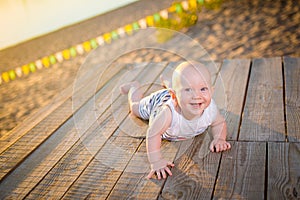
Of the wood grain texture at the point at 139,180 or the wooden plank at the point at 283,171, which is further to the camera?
the wood grain texture at the point at 139,180

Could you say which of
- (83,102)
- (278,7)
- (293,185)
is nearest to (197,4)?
(278,7)

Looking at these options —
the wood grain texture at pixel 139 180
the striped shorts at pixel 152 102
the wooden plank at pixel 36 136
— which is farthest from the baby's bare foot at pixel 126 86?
the wood grain texture at pixel 139 180

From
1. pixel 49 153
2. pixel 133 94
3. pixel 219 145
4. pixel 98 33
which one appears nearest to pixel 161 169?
pixel 219 145

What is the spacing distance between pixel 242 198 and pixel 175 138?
70 cm

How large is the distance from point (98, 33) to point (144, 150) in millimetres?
4803

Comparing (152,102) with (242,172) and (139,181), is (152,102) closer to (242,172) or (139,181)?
(139,181)

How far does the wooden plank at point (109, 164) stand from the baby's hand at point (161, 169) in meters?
0.20

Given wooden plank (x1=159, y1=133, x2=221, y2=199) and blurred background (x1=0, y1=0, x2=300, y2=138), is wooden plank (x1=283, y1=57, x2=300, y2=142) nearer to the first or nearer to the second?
wooden plank (x1=159, y1=133, x2=221, y2=199)

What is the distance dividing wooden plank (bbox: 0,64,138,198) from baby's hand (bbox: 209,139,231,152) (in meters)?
0.95

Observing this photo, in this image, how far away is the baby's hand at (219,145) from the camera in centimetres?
212

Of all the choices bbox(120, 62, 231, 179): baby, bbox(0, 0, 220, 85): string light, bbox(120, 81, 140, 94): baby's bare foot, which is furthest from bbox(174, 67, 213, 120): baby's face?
bbox(0, 0, 220, 85): string light

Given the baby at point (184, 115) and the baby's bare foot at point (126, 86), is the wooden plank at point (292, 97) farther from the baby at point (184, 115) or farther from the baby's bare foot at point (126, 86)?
the baby's bare foot at point (126, 86)

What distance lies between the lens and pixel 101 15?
7.73 meters

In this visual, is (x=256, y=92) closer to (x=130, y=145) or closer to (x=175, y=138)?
(x=175, y=138)
